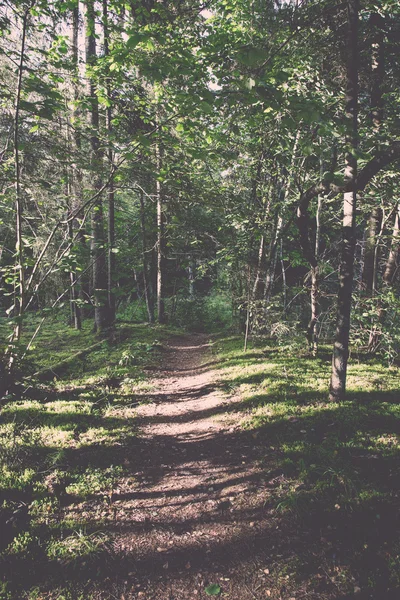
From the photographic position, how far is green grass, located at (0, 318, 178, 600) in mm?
3400

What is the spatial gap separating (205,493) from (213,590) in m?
1.42

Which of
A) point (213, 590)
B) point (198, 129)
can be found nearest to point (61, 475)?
point (213, 590)

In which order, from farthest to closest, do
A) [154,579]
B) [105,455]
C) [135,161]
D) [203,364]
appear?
[203,364] < [105,455] < [135,161] < [154,579]

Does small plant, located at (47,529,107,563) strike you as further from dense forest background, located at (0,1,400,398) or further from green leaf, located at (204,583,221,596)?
dense forest background, located at (0,1,400,398)

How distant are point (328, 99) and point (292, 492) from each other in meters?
7.43

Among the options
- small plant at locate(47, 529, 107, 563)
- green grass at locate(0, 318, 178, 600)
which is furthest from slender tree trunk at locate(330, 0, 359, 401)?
small plant at locate(47, 529, 107, 563)

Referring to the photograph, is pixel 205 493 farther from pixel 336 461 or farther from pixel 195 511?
pixel 336 461

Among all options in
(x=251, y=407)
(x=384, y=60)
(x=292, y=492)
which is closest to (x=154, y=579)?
(x=292, y=492)

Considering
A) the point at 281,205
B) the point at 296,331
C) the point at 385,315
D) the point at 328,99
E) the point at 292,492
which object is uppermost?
the point at 328,99

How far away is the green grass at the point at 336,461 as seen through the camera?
3354mm

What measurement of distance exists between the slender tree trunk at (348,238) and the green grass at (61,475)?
4.28m

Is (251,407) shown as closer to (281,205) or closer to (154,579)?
(154,579)

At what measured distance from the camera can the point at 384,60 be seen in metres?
7.82

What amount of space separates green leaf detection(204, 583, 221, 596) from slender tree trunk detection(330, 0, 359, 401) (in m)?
4.17
